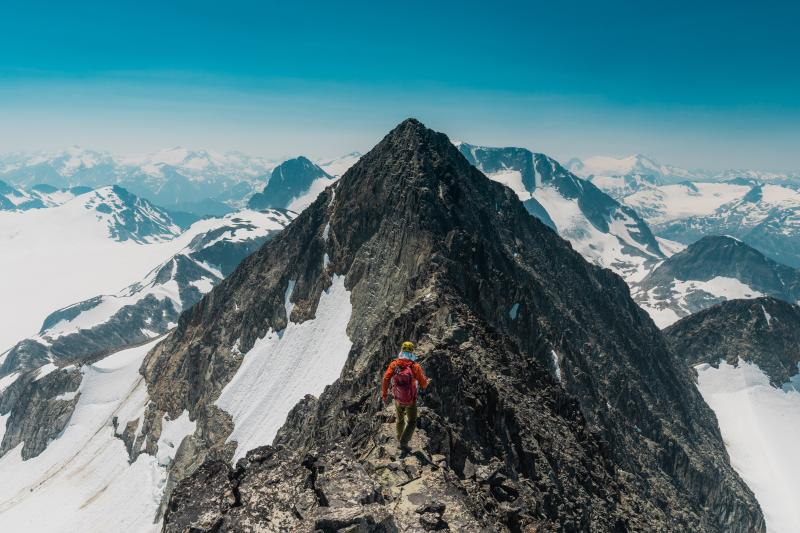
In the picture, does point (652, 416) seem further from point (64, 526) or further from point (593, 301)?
point (64, 526)

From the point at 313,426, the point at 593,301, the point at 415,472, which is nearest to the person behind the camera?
the point at 415,472

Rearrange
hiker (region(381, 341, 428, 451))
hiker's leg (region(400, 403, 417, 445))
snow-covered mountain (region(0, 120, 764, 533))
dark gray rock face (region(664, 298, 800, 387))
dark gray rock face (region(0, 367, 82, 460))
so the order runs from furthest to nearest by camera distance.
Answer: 1. dark gray rock face (region(664, 298, 800, 387))
2. dark gray rock face (region(0, 367, 82, 460))
3. hiker's leg (region(400, 403, 417, 445))
4. snow-covered mountain (region(0, 120, 764, 533))
5. hiker (region(381, 341, 428, 451))

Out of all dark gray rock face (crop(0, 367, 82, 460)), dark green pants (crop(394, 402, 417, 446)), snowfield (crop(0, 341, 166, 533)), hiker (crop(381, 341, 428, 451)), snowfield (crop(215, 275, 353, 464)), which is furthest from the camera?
dark gray rock face (crop(0, 367, 82, 460))

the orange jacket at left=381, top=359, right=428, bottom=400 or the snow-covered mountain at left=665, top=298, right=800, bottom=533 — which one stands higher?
the orange jacket at left=381, top=359, right=428, bottom=400

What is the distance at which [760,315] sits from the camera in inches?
7156

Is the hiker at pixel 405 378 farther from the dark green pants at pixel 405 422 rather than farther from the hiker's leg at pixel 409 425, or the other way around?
the hiker's leg at pixel 409 425

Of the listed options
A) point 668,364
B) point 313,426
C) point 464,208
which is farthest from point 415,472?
point 668,364

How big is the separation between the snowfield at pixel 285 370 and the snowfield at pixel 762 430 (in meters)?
105

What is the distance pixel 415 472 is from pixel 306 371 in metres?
59.3

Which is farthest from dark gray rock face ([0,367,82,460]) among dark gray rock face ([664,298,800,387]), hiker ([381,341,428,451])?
dark gray rock face ([664,298,800,387])

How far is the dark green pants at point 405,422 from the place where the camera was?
22328 mm

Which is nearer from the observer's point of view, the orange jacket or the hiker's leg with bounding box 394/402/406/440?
the orange jacket

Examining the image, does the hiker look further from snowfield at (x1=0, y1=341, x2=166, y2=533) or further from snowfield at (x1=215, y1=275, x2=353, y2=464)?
snowfield at (x1=0, y1=341, x2=166, y2=533)

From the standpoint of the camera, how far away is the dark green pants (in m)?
22.3
